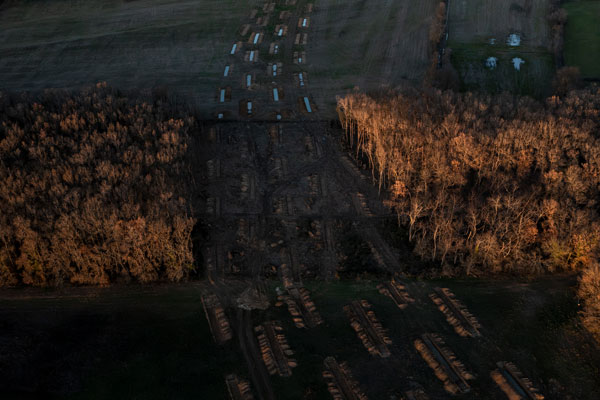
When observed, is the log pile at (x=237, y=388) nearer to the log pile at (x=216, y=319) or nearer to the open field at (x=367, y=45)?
the log pile at (x=216, y=319)

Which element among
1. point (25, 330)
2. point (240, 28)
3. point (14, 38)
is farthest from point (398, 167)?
point (14, 38)

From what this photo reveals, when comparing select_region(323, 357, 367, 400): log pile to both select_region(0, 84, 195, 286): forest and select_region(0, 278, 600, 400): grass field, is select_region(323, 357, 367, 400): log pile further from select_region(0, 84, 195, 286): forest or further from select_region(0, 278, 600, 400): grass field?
select_region(0, 84, 195, 286): forest

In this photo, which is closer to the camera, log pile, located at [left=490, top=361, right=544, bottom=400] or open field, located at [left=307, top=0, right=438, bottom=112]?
log pile, located at [left=490, top=361, right=544, bottom=400]

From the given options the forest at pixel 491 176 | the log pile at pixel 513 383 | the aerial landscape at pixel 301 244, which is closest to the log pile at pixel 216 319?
the aerial landscape at pixel 301 244

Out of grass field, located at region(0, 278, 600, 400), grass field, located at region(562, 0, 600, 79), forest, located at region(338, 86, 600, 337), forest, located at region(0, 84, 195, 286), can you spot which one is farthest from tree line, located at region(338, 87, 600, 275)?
forest, located at region(0, 84, 195, 286)

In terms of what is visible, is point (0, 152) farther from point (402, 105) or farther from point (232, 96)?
point (402, 105)

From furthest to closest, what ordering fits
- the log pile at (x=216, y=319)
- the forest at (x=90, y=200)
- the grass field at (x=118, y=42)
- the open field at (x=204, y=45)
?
the grass field at (x=118, y=42), the open field at (x=204, y=45), the forest at (x=90, y=200), the log pile at (x=216, y=319)
